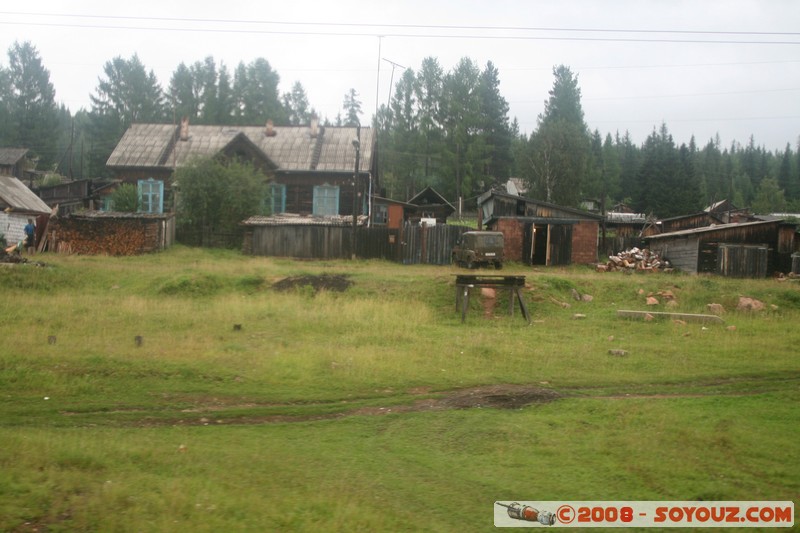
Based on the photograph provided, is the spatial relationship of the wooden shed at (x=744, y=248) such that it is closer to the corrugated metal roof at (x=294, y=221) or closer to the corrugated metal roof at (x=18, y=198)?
the corrugated metal roof at (x=294, y=221)

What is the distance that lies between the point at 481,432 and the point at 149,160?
4219 cm

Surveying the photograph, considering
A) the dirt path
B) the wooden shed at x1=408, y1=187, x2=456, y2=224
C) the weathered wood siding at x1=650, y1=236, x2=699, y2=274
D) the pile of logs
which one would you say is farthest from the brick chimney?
the dirt path

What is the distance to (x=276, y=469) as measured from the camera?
6.99 m

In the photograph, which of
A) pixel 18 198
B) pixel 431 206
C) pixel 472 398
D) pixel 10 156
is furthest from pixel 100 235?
pixel 10 156

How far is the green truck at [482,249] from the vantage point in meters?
31.1

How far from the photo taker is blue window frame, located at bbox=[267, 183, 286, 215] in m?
44.6

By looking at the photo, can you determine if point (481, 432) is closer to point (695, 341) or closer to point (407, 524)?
point (407, 524)

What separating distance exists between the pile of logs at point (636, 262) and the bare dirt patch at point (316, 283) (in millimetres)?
15452

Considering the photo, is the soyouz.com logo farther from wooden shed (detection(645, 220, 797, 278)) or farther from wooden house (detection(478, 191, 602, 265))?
wooden house (detection(478, 191, 602, 265))

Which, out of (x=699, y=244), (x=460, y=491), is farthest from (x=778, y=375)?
(x=699, y=244)

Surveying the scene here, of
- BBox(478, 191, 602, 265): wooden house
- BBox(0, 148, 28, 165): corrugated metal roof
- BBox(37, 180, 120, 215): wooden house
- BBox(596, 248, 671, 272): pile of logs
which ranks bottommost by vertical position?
BBox(596, 248, 671, 272): pile of logs

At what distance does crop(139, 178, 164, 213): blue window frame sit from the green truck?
2411 cm

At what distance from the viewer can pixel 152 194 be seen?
44938 millimetres

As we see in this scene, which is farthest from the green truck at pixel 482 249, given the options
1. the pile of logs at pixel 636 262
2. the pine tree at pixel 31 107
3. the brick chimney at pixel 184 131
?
the pine tree at pixel 31 107
